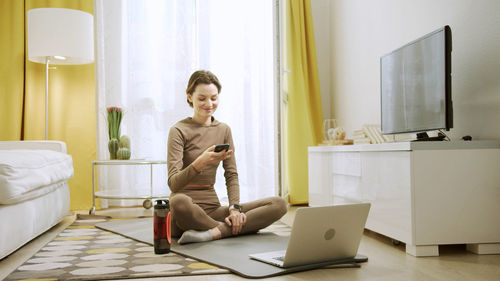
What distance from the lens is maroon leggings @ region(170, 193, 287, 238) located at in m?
2.21

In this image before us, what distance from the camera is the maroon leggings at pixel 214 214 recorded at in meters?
2.21

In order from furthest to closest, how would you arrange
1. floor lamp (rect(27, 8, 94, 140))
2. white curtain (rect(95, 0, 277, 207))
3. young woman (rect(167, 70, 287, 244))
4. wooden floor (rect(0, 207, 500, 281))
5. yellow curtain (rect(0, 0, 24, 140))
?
white curtain (rect(95, 0, 277, 207))
yellow curtain (rect(0, 0, 24, 140))
floor lamp (rect(27, 8, 94, 140))
young woman (rect(167, 70, 287, 244))
wooden floor (rect(0, 207, 500, 281))

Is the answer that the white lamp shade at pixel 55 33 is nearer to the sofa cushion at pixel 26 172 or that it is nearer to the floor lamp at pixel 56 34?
the floor lamp at pixel 56 34

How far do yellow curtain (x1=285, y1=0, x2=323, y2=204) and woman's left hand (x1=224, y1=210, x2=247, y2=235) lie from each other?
6.14ft

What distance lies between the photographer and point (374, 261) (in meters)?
1.92

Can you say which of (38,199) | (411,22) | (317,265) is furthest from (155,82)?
(317,265)

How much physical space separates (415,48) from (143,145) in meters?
2.61

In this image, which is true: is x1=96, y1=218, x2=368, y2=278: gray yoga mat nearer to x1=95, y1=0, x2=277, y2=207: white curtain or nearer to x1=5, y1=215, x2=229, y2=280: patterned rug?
x1=5, y1=215, x2=229, y2=280: patterned rug

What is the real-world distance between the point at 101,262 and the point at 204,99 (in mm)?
962

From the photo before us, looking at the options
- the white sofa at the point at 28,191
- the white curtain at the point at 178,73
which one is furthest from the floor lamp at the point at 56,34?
the white sofa at the point at 28,191

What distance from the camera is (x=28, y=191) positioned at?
7.22ft

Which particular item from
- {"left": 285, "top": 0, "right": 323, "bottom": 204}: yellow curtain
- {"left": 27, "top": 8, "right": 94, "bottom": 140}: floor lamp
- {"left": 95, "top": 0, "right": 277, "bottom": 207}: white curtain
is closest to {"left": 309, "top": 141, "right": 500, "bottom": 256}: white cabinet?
{"left": 285, "top": 0, "right": 323, "bottom": 204}: yellow curtain

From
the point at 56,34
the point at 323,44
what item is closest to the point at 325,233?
the point at 56,34

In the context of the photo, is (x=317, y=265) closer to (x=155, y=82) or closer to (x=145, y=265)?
(x=145, y=265)
